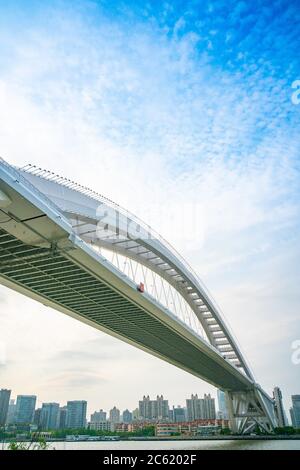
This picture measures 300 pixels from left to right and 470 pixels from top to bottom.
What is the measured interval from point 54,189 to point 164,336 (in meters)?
18.1

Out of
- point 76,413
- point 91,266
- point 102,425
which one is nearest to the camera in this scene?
point 91,266

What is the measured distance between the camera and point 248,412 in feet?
208

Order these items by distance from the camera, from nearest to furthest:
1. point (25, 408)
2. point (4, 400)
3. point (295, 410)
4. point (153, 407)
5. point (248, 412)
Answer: point (4, 400)
point (25, 408)
point (248, 412)
point (295, 410)
point (153, 407)

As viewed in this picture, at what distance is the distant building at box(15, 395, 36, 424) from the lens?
188ft

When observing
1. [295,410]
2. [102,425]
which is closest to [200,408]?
[295,410]

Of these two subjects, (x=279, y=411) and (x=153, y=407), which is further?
(x=153, y=407)

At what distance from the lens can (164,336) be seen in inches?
1341

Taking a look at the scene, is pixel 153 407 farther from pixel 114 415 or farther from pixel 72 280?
pixel 72 280

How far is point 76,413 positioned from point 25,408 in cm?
2951

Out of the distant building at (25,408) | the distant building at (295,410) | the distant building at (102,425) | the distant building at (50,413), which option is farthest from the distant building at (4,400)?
the distant building at (295,410)

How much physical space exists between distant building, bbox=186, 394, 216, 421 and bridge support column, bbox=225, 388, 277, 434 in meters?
49.4

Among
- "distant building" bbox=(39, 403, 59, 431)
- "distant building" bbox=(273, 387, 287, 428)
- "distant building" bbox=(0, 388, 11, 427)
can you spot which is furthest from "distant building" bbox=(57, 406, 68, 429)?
"distant building" bbox=(0, 388, 11, 427)
